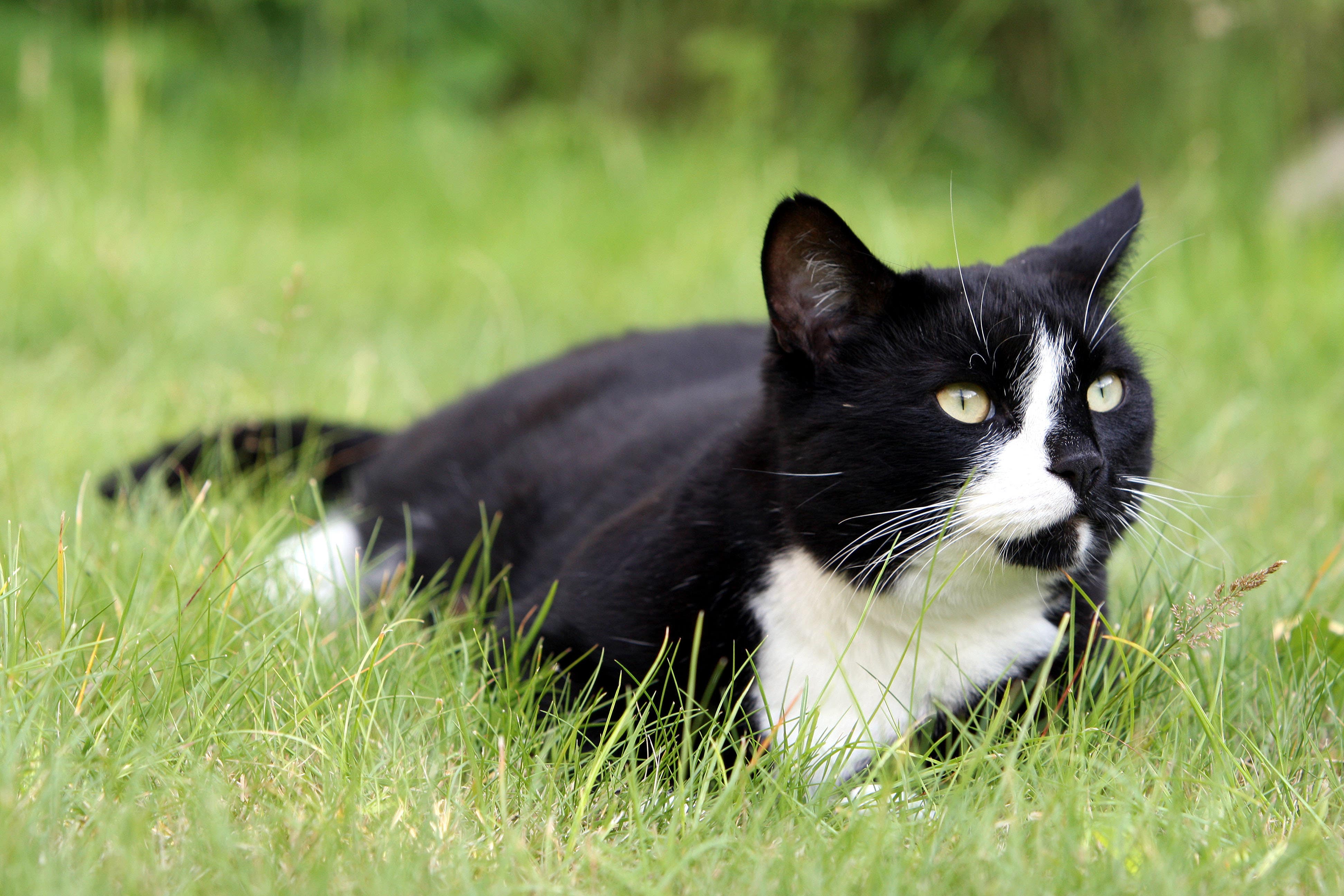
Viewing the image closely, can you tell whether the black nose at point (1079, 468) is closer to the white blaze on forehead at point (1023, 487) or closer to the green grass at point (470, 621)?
the white blaze on forehead at point (1023, 487)

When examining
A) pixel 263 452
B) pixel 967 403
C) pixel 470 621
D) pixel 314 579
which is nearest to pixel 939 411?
pixel 967 403

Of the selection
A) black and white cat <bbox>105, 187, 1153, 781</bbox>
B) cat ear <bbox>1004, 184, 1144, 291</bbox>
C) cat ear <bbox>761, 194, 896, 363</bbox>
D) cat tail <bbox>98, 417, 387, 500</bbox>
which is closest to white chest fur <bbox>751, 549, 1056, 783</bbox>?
black and white cat <bbox>105, 187, 1153, 781</bbox>

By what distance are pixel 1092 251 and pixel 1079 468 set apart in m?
0.43

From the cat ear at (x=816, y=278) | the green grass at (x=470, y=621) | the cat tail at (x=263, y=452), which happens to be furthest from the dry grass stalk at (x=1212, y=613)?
the cat tail at (x=263, y=452)

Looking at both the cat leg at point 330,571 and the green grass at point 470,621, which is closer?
the green grass at point 470,621

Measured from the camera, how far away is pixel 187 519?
5.19ft

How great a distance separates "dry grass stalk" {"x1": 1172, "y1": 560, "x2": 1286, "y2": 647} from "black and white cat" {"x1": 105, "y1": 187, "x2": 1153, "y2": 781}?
0.37ft

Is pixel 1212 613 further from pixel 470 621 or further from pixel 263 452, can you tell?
pixel 263 452

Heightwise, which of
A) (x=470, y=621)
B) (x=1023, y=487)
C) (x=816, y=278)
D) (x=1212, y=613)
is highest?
(x=816, y=278)

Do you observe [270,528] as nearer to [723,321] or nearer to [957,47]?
[723,321]

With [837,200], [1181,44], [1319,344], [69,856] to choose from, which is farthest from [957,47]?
[69,856]

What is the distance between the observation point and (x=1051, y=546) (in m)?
1.28

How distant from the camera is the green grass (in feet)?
3.58

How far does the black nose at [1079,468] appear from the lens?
1246mm
